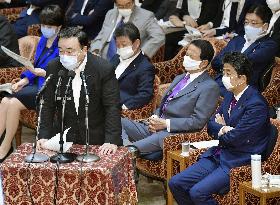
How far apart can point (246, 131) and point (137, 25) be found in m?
3.08

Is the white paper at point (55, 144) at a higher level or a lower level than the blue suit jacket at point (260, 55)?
lower

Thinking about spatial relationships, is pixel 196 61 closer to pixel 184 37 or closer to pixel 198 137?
pixel 198 137

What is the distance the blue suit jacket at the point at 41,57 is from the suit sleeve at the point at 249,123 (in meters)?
2.59

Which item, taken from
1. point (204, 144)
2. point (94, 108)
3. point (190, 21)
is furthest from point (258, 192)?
point (190, 21)

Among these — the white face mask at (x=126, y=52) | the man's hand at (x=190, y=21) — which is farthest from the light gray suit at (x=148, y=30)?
the white face mask at (x=126, y=52)

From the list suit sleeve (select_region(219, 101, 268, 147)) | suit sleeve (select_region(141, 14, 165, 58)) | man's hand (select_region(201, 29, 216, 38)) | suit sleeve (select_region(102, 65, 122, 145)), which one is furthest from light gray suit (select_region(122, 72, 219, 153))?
man's hand (select_region(201, 29, 216, 38))

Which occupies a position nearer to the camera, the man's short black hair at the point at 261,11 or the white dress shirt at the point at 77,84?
the white dress shirt at the point at 77,84

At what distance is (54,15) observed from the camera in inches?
320

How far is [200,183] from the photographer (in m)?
6.16

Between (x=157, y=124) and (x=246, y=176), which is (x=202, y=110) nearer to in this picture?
(x=157, y=124)

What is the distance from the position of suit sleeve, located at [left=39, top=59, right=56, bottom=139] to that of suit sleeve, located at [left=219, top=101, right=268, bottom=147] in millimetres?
1288

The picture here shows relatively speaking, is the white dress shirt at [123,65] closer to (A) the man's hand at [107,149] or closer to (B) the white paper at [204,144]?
(B) the white paper at [204,144]

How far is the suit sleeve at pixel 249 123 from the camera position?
5.99 meters

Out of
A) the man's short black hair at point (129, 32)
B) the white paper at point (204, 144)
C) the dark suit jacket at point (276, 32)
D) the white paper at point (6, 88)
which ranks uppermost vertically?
the man's short black hair at point (129, 32)
